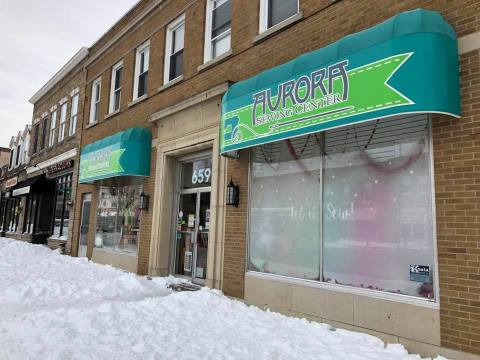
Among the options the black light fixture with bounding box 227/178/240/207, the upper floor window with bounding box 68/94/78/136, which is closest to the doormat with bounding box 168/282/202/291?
the black light fixture with bounding box 227/178/240/207

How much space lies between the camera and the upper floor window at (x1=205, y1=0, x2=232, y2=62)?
9852 mm

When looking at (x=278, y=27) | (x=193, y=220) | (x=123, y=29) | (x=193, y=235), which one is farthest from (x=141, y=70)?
(x=278, y=27)

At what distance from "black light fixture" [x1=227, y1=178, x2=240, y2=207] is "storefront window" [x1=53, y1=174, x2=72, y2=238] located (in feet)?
39.7

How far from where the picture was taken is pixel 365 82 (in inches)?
216

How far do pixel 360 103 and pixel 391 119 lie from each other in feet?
2.85

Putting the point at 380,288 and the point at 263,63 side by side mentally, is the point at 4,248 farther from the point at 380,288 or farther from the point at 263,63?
the point at 380,288

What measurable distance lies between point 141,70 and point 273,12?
21.0 ft

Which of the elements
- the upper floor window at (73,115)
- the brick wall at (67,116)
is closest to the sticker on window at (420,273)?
the brick wall at (67,116)

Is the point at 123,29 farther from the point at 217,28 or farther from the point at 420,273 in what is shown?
the point at 420,273

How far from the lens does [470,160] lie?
5086 millimetres

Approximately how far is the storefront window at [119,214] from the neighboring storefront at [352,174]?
17.4 ft

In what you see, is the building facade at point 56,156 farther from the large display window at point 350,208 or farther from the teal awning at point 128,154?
the large display window at point 350,208

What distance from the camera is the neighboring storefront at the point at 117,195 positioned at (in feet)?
38.2

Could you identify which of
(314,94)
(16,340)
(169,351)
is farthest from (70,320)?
(314,94)
